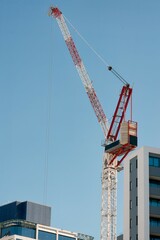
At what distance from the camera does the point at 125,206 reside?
5408 inches

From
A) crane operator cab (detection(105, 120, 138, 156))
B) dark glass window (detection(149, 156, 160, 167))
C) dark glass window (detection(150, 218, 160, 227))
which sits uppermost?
crane operator cab (detection(105, 120, 138, 156))

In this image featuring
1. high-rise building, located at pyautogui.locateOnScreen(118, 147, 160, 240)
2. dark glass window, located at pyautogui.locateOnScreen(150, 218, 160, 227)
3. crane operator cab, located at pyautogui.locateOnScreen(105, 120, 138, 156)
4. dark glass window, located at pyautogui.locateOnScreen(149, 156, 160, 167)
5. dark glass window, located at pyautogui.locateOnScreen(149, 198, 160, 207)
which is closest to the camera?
high-rise building, located at pyautogui.locateOnScreen(118, 147, 160, 240)

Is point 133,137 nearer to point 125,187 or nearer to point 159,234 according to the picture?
point 125,187

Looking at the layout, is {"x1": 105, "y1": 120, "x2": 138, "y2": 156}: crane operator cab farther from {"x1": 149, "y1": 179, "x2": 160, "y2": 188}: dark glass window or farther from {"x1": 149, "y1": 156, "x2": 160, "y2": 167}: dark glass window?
{"x1": 149, "y1": 179, "x2": 160, "y2": 188}: dark glass window

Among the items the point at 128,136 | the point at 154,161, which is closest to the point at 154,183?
the point at 154,161

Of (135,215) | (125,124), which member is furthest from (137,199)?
(125,124)

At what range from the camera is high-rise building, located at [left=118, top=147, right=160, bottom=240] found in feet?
424

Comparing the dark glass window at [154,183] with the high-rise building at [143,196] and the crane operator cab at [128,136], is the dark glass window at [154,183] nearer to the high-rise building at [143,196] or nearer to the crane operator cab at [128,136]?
the high-rise building at [143,196]

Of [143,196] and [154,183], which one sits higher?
[154,183]

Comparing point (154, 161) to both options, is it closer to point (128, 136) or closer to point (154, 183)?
point (154, 183)

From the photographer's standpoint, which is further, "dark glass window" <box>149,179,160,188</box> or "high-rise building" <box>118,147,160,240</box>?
"dark glass window" <box>149,179,160,188</box>

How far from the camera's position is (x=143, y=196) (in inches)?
5153

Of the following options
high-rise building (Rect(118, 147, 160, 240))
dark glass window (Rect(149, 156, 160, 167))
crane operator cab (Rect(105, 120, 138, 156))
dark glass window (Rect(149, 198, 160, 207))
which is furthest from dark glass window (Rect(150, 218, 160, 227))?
crane operator cab (Rect(105, 120, 138, 156))

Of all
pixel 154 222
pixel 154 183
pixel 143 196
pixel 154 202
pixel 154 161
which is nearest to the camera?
pixel 154 222
